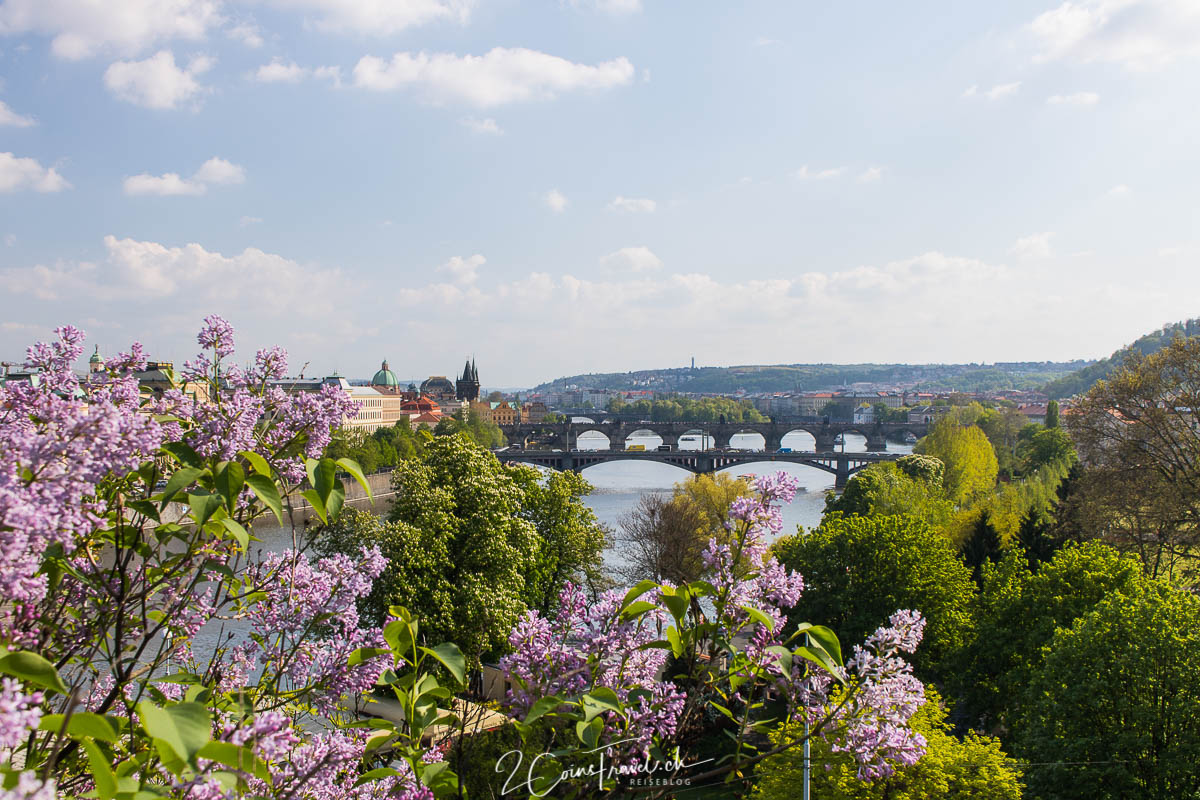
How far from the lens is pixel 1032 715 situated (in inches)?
498

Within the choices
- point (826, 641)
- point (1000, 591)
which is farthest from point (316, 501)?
point (1000, 591)

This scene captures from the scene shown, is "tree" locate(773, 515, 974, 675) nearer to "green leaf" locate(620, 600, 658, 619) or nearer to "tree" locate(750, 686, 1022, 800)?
Result: "tree" locate(750, 686, 1022, 800)

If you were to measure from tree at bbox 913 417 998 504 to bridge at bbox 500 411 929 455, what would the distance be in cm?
4307

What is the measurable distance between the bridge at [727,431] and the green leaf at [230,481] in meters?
89.6

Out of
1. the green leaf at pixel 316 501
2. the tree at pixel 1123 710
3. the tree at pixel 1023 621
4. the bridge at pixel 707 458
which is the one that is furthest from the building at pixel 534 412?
the green leaf at pixel 316 501

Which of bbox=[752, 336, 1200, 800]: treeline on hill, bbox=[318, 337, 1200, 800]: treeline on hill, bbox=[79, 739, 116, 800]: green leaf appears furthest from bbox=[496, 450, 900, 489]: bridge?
bbox=[79, 739, 116, 800]: green leaf

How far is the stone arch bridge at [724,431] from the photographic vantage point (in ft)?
304

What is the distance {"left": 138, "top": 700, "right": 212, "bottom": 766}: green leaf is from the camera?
125 cm

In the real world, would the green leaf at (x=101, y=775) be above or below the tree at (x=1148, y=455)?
above

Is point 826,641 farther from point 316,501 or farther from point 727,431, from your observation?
point 727,431

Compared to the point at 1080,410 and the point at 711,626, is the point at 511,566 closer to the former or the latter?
the point at 1080,410

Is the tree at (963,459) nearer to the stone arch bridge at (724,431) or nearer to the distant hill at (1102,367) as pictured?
the stone arch bridge at (724,431)

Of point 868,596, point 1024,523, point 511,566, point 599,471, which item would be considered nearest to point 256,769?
point 511,566

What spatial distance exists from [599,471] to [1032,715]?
240 ft
